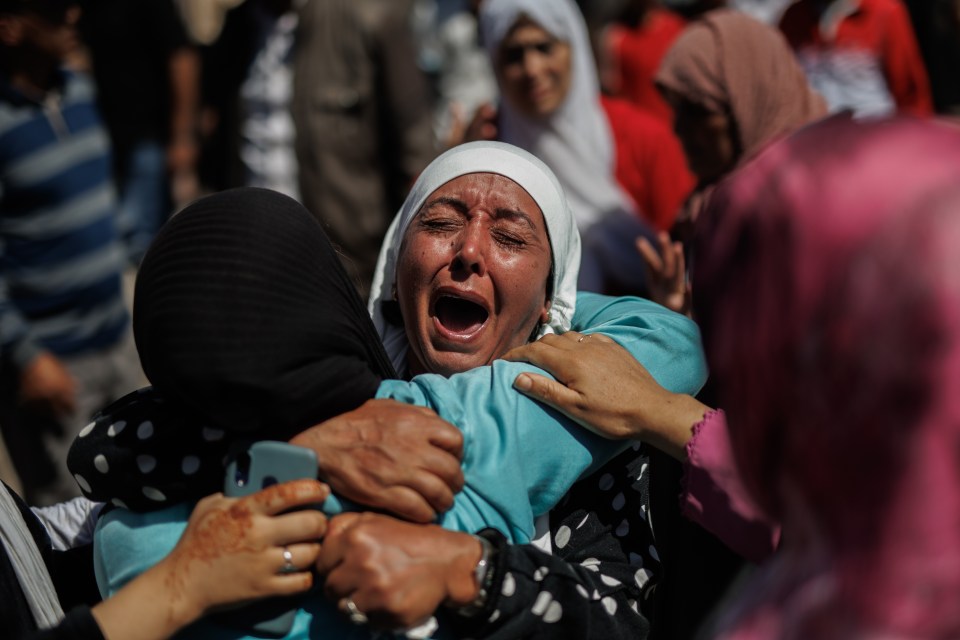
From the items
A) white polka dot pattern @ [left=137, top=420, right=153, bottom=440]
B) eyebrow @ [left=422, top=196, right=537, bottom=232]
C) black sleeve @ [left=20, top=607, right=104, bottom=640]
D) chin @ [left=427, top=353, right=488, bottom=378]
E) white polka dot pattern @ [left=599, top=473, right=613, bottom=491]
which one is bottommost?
white polka dot pattern @ [left=599, top=473, right=613, bottom=491]

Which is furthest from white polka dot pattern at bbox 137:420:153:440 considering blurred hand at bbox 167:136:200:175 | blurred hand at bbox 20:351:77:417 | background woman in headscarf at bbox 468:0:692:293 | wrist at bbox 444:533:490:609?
blurred hand at bbox 167:136:200:175

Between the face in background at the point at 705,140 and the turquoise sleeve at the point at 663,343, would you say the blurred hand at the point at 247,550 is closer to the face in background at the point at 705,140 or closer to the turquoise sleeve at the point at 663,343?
the turquoise sleeve at the point at 663,343

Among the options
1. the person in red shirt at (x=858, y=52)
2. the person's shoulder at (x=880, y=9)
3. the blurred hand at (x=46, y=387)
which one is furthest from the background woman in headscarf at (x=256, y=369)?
the person's shoulder at (x=880, y=9)

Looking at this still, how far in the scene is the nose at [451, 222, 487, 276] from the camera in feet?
7.94

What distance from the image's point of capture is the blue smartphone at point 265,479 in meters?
1.79

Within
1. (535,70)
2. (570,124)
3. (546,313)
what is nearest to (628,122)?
(570,124)

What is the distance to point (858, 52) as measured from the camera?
5.55m

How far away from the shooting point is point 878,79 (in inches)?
220

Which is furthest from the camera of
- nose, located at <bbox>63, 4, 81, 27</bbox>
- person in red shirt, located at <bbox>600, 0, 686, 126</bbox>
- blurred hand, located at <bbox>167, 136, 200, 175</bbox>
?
blurred hand, located at <bbox>167, 136, 200, 175</bbox>

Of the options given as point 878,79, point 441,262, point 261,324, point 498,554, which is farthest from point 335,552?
point 878,79

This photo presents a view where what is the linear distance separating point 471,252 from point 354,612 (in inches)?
35.1

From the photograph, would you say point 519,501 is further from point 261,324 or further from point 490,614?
point 261,324

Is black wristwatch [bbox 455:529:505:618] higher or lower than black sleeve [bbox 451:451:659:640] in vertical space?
higher

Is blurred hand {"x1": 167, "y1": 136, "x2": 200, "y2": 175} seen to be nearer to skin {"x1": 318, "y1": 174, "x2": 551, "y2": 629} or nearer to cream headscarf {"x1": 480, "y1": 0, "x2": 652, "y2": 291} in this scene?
cream headscarf {"x1": 480, "y1": 0, "x2": 652, "y2": 291}
